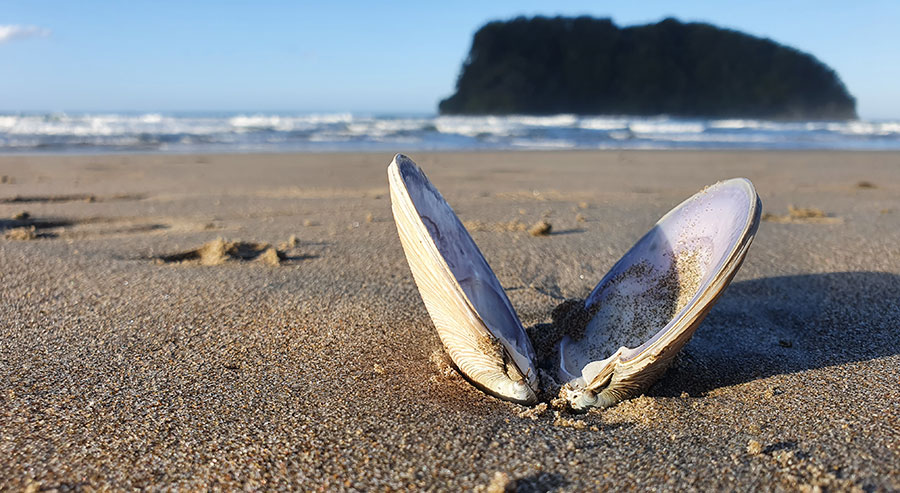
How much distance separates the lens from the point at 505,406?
160 cm

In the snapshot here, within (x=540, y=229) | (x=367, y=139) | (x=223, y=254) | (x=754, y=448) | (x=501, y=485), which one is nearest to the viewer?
(x=501, y=485)

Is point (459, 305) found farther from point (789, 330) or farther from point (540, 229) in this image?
point (540, 229)

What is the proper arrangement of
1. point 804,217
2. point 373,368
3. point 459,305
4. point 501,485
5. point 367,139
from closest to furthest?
point 501,485, point 459,305, point 373,368, point 804,217, point 367,139

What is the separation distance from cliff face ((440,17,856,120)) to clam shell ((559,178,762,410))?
48.4 meters

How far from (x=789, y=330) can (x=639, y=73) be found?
177 ft

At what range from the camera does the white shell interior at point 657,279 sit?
6.14 ft

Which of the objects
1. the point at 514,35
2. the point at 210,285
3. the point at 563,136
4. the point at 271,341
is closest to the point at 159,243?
the point at 210,285

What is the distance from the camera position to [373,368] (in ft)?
6.02

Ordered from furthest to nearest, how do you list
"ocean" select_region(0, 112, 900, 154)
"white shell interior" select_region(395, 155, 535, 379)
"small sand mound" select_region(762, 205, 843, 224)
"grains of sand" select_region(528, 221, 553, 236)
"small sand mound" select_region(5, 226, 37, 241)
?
1. "ocean" select_region(0, 112, 900, 154)
2. "small sand mound" select_region(762, 205, 843, 224)
3. "grains of sand" select_region(528, 221, 553, 236)
4. "small sand mound" select_region(5, 226, 37, 241)
5. "white shell interior" select_region(395, 155, 535, 379)

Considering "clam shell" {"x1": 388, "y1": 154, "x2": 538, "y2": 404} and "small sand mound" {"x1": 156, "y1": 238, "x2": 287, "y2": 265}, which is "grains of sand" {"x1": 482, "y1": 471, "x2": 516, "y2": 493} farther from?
"small sand mound" {"x1": 156, "y1": 238, "x2": 287, "y2": 265}

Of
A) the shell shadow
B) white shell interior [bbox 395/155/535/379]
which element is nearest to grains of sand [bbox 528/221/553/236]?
the shell shadow

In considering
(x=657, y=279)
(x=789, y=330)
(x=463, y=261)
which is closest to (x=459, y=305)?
(x=463, y=261)

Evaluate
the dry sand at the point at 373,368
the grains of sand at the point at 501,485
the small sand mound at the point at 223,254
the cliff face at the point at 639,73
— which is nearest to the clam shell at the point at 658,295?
the dry sand at the point at 373,368

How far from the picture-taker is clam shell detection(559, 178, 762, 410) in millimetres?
1517
